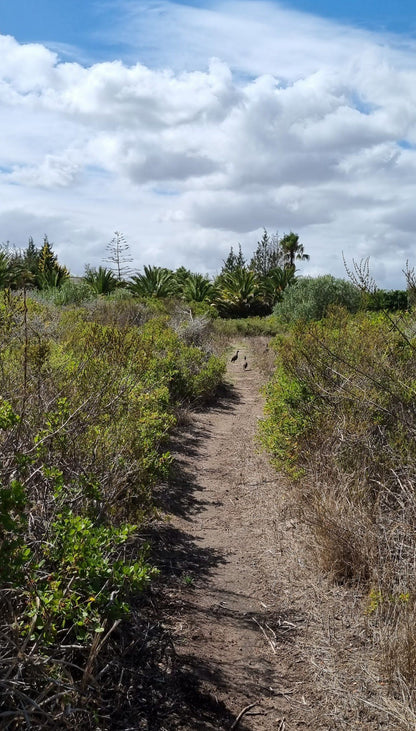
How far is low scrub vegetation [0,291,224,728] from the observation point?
2766 millimetres

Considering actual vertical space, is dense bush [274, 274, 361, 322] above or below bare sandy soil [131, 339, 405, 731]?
above

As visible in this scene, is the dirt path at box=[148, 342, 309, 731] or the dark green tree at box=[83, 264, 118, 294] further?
the dark green tree at box=[83, 264, 118, 294]

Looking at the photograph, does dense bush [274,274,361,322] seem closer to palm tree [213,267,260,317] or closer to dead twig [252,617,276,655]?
palm tree [213,267,260,317]

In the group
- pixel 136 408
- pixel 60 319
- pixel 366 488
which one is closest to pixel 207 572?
pixel 366 488

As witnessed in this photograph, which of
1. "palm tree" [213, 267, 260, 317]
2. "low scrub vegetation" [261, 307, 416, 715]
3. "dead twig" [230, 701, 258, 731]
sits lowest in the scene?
"dead twig" [230, 701, 258, 731]

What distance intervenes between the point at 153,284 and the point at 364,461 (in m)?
26.2

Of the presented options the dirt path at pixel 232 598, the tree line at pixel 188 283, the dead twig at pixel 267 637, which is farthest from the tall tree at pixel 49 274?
the dead twig at pixel 267 637

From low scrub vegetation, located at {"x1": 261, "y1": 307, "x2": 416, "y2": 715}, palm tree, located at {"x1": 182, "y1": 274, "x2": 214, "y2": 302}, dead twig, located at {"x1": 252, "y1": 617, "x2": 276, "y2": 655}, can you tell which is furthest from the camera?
palm tree, located at {"x1": 182, "y1": 274, "x2": 214, "y2": 302}

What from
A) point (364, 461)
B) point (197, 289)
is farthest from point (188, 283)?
point (364, 461)

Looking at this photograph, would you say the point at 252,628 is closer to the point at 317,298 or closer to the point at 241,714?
the point at 241,714

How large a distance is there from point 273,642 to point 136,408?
3005 millimetres

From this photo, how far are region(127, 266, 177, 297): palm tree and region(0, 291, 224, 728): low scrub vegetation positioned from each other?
23609 millimetres

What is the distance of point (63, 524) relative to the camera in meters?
3.64

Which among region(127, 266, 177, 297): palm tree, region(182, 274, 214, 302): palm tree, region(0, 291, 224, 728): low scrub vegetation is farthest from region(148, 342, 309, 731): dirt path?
region(182, 274, 214, 302): palm tree
